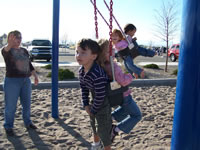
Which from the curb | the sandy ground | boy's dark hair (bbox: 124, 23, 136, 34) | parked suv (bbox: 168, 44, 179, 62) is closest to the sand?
the sandy ground

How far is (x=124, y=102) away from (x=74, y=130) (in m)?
1.42

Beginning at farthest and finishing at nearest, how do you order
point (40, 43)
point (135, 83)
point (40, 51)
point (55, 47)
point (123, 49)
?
point (40, 43)
point (40, 51)
point (135, 83)
point (55, 47)
point (123, 49)

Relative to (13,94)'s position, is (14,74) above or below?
above

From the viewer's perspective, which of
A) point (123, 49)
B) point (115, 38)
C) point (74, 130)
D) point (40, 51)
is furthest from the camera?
point (40, 51)

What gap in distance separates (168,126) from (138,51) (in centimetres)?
131

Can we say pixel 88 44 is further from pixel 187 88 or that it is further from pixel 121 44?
pixel 121 44

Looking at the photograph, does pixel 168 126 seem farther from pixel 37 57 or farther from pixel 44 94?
pixel 37 57

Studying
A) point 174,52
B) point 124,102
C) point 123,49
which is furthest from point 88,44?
point 174,52

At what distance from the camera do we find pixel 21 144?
2984mm

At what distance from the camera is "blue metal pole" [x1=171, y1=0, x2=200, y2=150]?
1.62 metres

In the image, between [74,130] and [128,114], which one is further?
[74,130]

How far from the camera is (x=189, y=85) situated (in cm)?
168

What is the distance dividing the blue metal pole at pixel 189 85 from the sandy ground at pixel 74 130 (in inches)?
51.0

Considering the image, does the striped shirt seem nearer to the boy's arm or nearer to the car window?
the boy's arm
